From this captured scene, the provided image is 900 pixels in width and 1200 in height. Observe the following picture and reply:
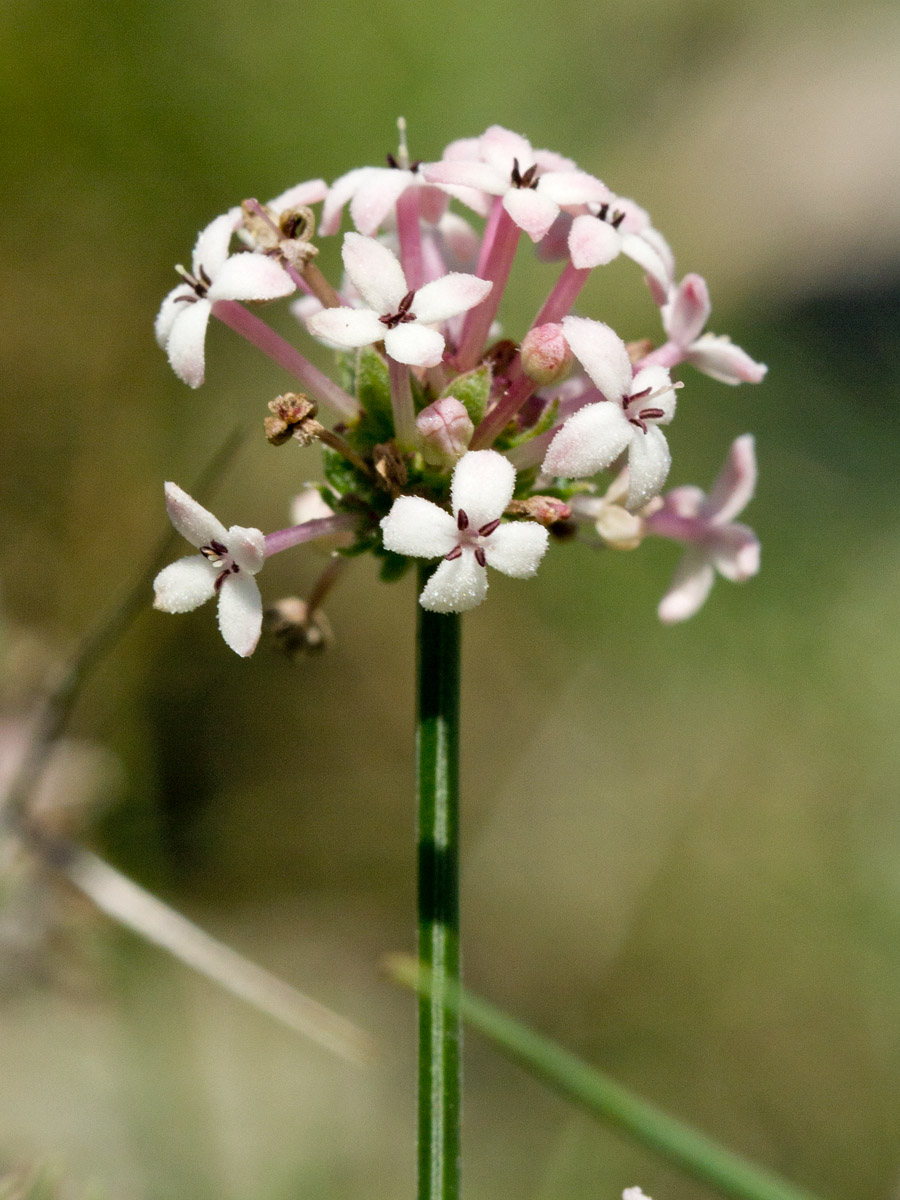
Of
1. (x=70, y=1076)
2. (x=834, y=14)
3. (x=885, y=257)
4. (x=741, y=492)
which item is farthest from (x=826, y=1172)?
(x=834, y=14)

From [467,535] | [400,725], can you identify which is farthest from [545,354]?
[400,725]

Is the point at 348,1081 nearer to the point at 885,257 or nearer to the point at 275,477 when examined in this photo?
the point at 275,477

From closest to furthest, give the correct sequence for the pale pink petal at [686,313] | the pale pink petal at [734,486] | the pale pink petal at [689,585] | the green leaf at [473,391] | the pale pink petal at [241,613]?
the pale pink petal at [241,613], the green leaf at [473,391], the pale pink petal at [686,313], the pale pink petal at [734,486], the pale pink petal at [689,585]

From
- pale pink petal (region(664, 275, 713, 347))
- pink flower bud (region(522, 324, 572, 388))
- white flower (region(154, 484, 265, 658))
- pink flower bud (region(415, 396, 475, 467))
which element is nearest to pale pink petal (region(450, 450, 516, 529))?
pink flower bud (region(415, 396, 475, 467))

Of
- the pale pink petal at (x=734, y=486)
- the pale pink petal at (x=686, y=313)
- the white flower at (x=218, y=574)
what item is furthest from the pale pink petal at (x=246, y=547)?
the pale pink petal at (x=734, y=486)

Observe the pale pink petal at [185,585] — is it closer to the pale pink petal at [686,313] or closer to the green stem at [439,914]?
the green stem at [439,914]

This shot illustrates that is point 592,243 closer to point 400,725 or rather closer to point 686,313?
point 686,313

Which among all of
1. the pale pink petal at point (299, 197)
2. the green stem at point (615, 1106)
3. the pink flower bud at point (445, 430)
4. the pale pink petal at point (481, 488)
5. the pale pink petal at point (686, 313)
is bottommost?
the green stem at point (615, 1106)
